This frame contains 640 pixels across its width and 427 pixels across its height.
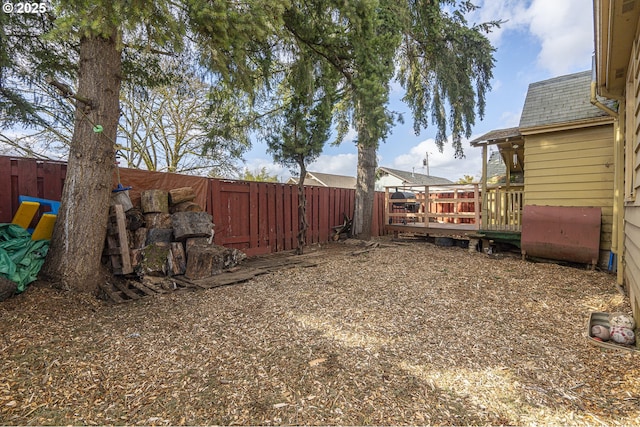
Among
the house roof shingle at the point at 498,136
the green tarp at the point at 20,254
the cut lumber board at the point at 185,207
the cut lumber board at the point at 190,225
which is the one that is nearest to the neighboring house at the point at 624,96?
the house roof shingle at the point at 498,136

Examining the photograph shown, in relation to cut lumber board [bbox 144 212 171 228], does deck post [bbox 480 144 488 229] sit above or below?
above

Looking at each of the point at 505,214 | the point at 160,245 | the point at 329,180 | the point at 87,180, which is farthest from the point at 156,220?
the point at 329,180

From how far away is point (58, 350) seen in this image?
7.39 ft

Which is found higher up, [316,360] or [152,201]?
[152,201]

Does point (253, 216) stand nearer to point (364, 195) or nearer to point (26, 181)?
point (364, 195)

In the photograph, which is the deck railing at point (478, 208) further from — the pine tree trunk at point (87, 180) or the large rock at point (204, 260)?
the pine tree trunk at point (87, 180)

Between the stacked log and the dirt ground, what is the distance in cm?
79

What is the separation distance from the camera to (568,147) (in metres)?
5.57

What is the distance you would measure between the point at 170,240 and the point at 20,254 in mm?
1716

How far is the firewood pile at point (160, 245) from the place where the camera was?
419 cm

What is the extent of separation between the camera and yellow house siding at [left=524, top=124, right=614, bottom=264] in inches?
203

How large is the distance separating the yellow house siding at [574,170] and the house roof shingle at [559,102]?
0.82 ft

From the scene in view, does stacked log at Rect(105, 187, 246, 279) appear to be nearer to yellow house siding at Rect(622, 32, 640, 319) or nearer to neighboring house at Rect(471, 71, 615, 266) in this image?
yellow house siding at Rect(622, 32, 640, 319)

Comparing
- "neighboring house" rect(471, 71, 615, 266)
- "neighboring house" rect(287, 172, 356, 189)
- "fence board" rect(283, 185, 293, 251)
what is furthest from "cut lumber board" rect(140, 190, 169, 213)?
"neighboring house" rect(287, 172, 356, 189)
